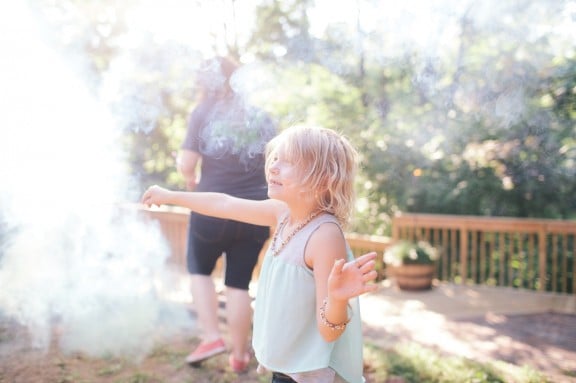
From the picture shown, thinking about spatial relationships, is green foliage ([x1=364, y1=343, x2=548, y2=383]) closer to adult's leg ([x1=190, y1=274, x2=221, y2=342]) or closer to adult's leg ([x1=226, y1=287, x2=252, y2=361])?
adult's leg ([x1=226, y1=287, x2=252, y2=361])

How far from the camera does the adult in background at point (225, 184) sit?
267cm

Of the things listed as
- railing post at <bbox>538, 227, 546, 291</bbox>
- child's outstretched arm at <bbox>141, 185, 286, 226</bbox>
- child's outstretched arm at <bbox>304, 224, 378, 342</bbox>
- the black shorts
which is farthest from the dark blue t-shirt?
railing post at <bbox>538, 227, 546, 291</bbox>

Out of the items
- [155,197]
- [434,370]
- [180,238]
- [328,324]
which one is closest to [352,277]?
[328,324]

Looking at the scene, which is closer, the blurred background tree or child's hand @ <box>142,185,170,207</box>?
child's hand @ <box>142,185,170,207</box>

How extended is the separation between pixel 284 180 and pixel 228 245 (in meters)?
1.21

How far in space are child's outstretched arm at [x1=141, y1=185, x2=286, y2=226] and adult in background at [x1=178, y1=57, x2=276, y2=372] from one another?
28.4 inches

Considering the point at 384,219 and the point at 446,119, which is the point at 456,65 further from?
the point at 384,219

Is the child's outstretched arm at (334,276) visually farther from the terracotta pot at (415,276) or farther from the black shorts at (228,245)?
the terracotta pot at (415,276)

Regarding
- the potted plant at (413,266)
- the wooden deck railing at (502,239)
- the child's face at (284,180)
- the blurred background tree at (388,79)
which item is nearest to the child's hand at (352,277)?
the child's face at (284,180)

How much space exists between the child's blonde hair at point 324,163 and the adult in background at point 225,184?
105 cm

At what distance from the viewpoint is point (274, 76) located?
15.5 ft

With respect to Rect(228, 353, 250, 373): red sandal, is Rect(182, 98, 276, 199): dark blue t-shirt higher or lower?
higher

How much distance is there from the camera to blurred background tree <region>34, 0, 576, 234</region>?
12.8 feet

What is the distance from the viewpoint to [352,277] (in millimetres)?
1359
